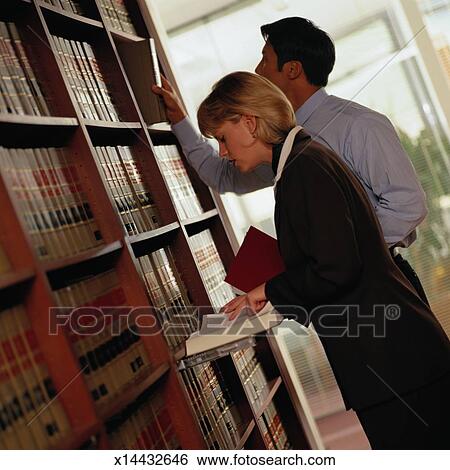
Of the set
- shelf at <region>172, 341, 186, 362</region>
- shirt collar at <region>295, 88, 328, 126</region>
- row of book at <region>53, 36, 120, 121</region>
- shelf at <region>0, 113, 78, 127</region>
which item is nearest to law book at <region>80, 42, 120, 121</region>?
row of book at <region>53, 36, 120, 121</region>

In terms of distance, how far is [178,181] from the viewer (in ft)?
10.1

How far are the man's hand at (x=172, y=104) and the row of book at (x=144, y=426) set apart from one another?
3.83ft

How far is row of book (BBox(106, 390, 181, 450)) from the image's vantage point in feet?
6.52

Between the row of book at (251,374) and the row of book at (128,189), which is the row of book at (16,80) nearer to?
the row of book at (128,189)

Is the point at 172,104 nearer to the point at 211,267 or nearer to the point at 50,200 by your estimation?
the point at 211,267

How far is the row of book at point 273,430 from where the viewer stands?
10.00 ft

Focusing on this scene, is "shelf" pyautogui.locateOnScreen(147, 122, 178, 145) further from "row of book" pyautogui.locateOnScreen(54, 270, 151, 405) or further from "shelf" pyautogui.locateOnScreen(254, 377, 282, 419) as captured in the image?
"shelf" pyautogui.locateOnScreen(254, 377, 282, 419)

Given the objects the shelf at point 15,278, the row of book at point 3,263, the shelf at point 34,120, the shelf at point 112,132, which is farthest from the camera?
the shelf at point 112,132

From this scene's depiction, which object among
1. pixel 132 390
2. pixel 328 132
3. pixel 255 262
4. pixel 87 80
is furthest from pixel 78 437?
pixel 328 132

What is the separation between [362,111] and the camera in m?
A: 2.69

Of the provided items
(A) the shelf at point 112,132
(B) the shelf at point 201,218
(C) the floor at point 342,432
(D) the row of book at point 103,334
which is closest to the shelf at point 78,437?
(D) the row of book at point 103,334

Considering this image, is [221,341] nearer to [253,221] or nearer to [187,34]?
[253,221]

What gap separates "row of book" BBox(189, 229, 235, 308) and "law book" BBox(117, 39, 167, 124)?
1.75ft

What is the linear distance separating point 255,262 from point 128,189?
1.63ft
